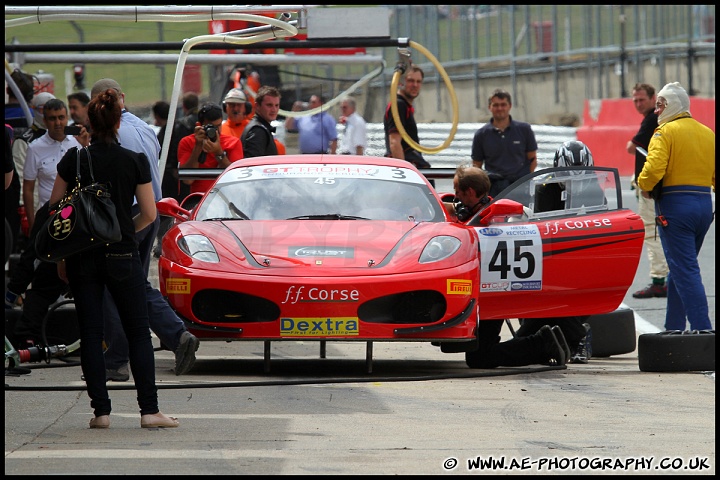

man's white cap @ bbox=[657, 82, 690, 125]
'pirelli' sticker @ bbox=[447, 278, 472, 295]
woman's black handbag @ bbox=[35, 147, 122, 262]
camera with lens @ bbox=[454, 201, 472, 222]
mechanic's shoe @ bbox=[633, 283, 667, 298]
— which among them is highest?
man's white cap @ bbox=[657, 82, 690, 125]

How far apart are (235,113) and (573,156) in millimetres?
4335

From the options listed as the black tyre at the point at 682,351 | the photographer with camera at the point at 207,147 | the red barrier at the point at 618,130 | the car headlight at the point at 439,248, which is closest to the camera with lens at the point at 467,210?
the car headlight at the point at 439,248

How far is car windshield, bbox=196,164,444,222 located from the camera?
8.92 meters

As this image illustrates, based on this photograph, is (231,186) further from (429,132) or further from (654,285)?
(429,132)

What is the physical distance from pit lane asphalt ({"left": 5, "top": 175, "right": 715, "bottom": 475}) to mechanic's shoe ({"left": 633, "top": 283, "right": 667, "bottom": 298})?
11.7ft

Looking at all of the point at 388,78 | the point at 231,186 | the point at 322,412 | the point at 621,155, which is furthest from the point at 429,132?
the point at 322,412

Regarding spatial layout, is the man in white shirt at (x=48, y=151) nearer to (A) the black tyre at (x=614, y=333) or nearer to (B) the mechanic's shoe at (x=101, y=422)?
(A) the black tyre at (x=614, y=333)

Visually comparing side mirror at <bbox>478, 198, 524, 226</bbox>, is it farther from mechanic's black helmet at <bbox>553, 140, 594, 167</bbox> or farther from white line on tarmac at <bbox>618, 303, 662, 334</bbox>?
white line on tarmac at <bbox>618, 303, 662, 334</bbox>

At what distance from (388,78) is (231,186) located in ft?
46.6

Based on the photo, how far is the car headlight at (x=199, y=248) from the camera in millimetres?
8242

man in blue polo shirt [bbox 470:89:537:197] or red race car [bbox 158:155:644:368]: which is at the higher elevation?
man in blue polo shirt [bbox 470:89:537:197]

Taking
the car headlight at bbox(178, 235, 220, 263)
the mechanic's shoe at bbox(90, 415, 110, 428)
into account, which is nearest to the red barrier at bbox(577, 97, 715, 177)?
the car headlight at bbox(178, 235, 220, 263)

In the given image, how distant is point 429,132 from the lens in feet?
76.3

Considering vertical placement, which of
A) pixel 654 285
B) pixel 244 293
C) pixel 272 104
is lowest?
pixel 654 285
